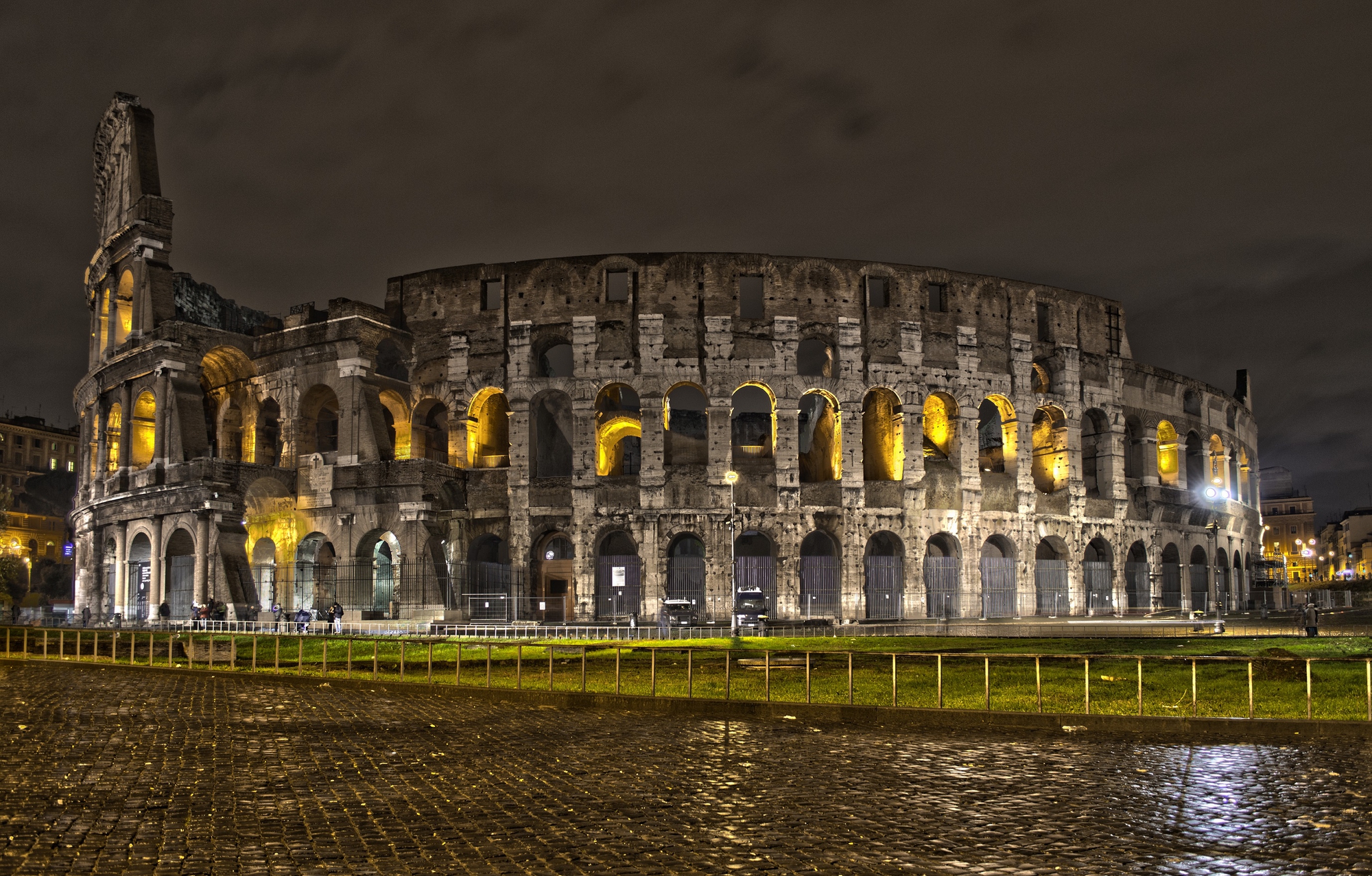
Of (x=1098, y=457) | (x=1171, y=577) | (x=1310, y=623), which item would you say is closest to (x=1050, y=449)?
(x=1098, y=457)

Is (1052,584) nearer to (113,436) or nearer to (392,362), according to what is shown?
(392,362)

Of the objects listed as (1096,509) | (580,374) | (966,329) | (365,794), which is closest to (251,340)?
(580,374)

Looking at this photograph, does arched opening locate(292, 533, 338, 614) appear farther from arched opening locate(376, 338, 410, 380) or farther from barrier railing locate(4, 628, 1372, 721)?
barrier railing locate(4, 628, 1372, 721)

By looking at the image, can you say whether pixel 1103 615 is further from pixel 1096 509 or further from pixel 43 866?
pixel 43 866

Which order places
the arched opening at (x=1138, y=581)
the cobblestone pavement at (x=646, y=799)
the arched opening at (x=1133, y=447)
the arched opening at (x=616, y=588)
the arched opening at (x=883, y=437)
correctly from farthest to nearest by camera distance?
1. the arched opening at (x=1133, y=447)
2. the arched opening at (x=1138, y=581)
3. the arched opening at (x=883, y=437)
4. the arched opening at (x=616, y=588)
5. the cobblestone pavement at (x=646, y=799)

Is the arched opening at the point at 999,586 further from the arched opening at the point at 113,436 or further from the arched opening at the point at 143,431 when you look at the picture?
the arched opening at the point at 113,436

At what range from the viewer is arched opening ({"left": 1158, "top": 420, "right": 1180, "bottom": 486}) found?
41000mm

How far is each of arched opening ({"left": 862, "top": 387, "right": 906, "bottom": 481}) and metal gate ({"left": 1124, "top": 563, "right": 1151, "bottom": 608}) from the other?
1061cm

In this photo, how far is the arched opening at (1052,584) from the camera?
35875 mm

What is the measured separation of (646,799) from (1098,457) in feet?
116

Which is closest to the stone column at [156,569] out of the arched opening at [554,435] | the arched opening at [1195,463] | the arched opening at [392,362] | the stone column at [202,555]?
the stone column at [202,555]

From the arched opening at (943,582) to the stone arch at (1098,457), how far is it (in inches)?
240

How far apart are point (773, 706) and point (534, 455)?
24.0 meters

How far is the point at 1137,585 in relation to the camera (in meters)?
38.9
